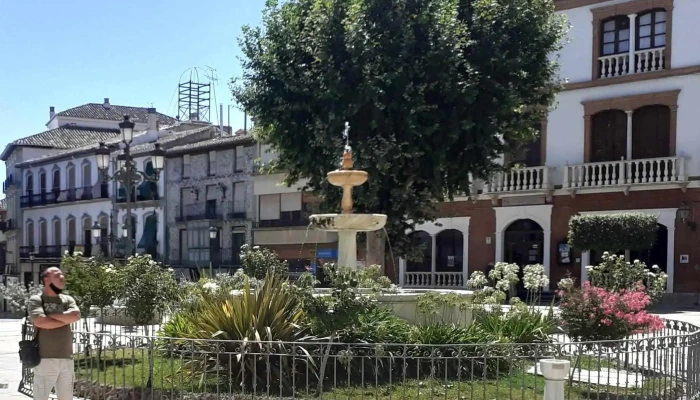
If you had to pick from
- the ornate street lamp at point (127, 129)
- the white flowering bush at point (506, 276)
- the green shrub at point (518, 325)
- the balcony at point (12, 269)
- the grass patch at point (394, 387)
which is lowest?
the balcony at point (12, 269)

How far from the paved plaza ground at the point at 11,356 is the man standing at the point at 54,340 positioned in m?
2.39

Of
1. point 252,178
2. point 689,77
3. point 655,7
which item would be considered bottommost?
point 252,178

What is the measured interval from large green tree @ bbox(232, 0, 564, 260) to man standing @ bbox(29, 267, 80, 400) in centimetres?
1013

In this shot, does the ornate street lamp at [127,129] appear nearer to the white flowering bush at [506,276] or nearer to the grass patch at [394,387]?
the white flowering bush at [506,276]

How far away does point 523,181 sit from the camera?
29594mm

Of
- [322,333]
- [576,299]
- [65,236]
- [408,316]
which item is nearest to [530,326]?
[576,299]

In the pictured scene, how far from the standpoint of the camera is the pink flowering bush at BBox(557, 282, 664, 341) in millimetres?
10758

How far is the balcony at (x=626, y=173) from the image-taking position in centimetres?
2544

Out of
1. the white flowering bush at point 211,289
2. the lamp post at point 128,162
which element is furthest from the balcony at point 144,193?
the white flowering bush at point 211,289

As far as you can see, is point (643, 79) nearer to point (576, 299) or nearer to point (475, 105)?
point (475, 105)

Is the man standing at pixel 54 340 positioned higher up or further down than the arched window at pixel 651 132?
further down

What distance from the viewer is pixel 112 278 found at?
12047mm

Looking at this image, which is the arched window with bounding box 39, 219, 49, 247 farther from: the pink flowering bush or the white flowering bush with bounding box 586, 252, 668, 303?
the pink flowering bush

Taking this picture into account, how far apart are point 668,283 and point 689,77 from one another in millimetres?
6705
